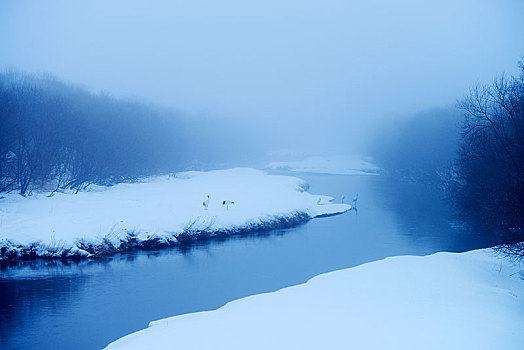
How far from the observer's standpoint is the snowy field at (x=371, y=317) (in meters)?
7.97

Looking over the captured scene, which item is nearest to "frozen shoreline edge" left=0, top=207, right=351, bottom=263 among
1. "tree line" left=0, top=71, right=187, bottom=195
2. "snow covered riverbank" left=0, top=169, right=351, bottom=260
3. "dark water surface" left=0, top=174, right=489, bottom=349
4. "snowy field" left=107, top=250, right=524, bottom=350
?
"snow covered riverbank" left=0, top=169, right=351, bottom=260

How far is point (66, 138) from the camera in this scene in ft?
132

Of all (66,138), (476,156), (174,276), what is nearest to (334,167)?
(66,138)

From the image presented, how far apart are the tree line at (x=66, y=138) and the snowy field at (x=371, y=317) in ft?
→ 87.8

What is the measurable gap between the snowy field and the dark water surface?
2394 millimetres

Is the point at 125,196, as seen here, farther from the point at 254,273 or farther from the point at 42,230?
the point at 254,273

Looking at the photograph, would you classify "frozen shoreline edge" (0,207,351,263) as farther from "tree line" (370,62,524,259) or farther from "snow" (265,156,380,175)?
"snow" (265,156,380,175)

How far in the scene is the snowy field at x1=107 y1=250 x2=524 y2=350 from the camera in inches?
314

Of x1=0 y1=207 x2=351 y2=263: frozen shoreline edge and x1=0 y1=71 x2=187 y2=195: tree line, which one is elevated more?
x1=0 y1=71 x2=187 y2=195: tree line

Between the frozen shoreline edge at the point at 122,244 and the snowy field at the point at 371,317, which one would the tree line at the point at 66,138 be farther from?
the snowy field at the point at 371,317

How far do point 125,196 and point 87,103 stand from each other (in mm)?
22951

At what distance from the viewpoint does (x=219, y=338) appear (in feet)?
27.7

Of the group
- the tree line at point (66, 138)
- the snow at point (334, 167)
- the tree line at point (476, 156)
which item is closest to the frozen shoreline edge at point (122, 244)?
the tree line at point (476, 156)

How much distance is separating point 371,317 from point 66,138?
38205mm
